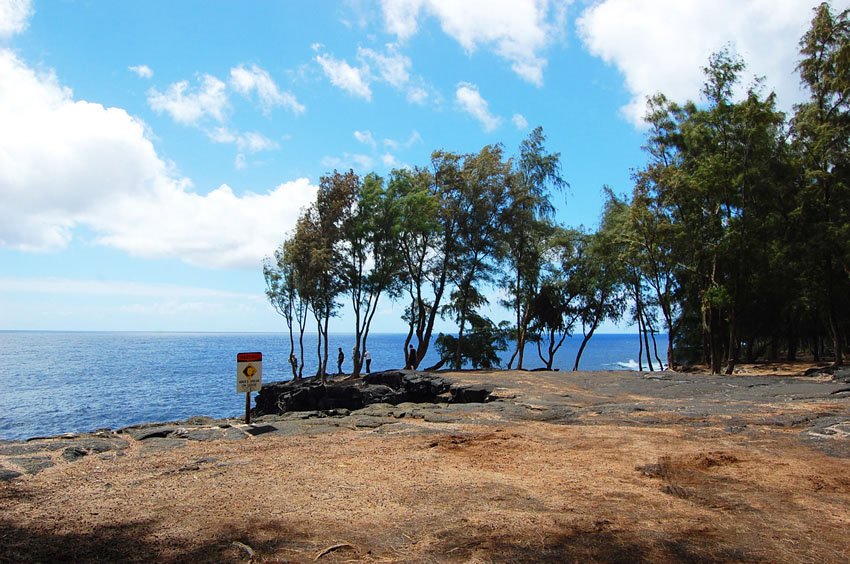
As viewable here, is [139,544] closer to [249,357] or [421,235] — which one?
[249,357]

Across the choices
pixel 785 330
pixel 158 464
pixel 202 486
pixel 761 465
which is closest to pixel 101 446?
pixel 158 464

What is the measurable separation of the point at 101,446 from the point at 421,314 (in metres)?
21.1

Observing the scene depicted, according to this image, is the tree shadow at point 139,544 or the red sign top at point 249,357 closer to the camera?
the tree shadow at point 139,544

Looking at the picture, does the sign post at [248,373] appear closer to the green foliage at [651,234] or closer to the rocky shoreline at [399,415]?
the rocky shoreline at [399,415]

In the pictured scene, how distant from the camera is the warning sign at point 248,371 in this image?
11414 millimetres

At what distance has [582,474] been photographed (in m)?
6.62

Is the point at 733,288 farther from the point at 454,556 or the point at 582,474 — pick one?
the point at 454,556

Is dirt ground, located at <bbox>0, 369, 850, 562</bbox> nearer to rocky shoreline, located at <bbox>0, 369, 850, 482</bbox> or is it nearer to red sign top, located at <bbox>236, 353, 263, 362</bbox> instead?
rocky shoreline, located at <bbox>0, 369, 850, 482</bbox>

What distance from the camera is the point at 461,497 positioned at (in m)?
5.66

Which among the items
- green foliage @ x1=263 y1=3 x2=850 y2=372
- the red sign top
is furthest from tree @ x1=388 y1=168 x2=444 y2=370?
the red sign top

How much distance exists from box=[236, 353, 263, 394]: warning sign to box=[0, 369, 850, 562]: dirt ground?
208cm

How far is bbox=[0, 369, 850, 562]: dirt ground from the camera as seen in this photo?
167 inches

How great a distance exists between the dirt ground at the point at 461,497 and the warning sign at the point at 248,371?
208cm

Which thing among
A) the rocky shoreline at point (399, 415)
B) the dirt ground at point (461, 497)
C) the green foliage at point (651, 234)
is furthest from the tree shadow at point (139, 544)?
the green foliage at point (651, 234)
